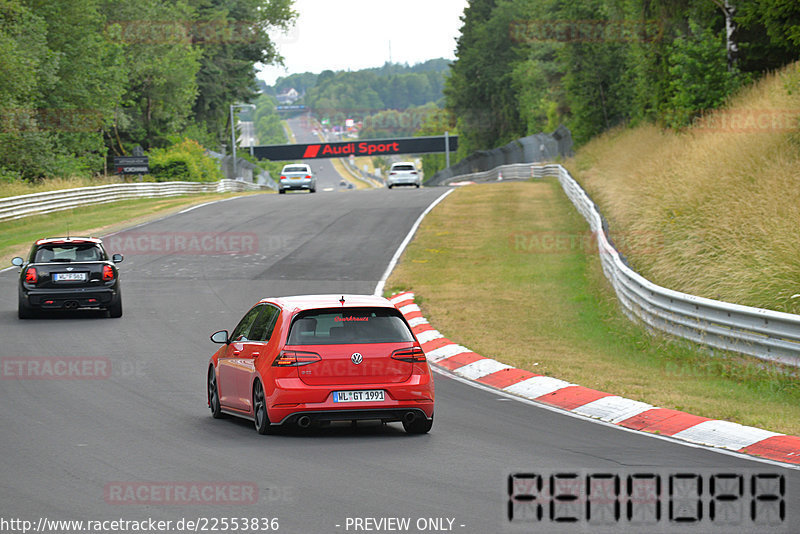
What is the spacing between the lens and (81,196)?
4181cm

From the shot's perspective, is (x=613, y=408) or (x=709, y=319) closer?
(x=613, y=408)

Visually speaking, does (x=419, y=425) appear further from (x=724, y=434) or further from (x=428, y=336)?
(x=428, y=336)

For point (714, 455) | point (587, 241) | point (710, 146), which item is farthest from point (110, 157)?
point (714, 455)

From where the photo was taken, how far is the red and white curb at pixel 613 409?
912cm

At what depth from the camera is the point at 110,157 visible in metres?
70.5

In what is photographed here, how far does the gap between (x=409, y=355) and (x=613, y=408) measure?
8.49 ft

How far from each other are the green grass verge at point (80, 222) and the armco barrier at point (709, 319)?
17.2 m

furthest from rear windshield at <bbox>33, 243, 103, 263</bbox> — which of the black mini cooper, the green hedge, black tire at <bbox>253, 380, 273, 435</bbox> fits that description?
the green hedge

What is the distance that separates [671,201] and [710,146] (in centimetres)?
282

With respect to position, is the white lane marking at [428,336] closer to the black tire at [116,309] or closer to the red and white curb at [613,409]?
the red and white curb at [613,409]

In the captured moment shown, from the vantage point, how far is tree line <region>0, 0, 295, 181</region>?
159 ft

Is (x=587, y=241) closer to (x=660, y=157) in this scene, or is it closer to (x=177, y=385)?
(x=660, y=157)

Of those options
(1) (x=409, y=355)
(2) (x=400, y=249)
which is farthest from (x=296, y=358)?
(2) (x=400, y=249)

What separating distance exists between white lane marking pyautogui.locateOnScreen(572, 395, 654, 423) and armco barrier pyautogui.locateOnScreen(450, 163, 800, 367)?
79.4 inches
